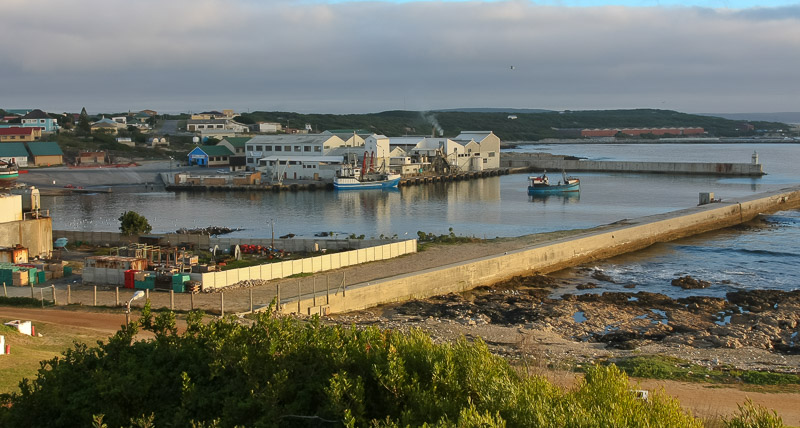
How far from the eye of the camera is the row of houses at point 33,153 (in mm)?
60000

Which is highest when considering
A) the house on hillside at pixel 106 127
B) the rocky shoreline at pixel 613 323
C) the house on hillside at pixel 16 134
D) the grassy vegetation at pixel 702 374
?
the house on hillside at pixel 106 127

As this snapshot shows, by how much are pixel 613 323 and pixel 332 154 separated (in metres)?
45.8

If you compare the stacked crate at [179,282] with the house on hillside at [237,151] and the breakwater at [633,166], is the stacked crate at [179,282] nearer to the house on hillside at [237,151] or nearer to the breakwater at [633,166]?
the house on hillside at [237,151]

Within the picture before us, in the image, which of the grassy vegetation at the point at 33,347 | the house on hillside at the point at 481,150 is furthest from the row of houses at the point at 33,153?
the grassy vegetation at the point at 33,347

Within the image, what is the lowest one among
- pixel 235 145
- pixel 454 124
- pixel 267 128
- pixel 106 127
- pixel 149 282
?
pixel 149 282

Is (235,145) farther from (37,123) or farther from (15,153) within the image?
(37,123)

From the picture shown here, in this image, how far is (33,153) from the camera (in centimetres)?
6162

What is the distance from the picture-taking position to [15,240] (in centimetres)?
2317

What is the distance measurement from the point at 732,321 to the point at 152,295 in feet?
45.7

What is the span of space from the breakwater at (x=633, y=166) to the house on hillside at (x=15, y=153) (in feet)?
139

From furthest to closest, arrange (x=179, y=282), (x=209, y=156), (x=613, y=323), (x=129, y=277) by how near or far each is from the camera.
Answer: (x=209, y=156), (x=613, y=323), (x=129, y=277), (x=179, y=282)

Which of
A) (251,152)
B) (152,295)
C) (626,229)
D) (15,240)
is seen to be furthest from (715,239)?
(251,152)

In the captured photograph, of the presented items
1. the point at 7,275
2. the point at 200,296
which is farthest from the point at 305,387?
the point at 7,275

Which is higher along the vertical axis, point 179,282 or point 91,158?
point 91,158
